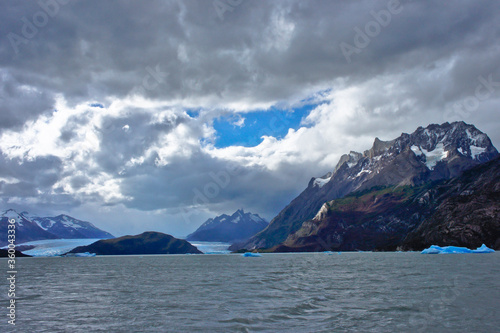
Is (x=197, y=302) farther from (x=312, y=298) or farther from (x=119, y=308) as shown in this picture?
(x=312, y=298)

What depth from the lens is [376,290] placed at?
53.9 metres

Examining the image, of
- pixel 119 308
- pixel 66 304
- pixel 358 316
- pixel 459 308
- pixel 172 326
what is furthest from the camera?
pixel 66 304

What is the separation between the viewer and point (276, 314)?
36875 millimetres

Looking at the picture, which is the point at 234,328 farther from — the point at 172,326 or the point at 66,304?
the point at 66,304

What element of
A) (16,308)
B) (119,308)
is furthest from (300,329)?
(16,308)

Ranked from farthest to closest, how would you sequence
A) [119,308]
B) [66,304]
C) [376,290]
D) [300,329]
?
[376,290], [66,304], [119,308], [300,329]

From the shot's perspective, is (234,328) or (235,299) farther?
(235,299)

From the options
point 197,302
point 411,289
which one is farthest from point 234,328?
point 411,289

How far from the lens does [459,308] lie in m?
36.8

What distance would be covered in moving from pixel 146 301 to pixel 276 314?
21.4 meters

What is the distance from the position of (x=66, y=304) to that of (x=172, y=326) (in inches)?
919

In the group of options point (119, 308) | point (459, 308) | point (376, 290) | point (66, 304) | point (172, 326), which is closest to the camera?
point (172, 326)

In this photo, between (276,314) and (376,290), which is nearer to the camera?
(276,314)

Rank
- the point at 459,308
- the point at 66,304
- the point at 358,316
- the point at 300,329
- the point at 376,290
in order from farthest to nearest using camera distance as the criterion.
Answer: the point at 376,290
the point at 66,304
the point at 459,308
the point at 358,316
the point at 300,329
